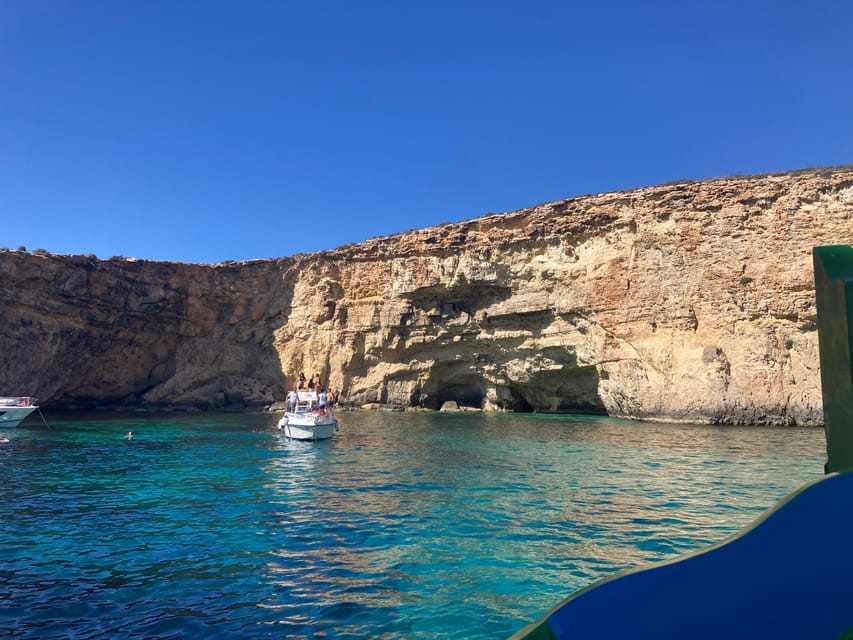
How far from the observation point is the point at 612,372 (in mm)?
28469

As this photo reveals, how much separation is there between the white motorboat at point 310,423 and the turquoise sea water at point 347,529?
5.14ft

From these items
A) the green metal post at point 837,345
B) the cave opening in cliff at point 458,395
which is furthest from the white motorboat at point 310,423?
the green metal post at point 837,345

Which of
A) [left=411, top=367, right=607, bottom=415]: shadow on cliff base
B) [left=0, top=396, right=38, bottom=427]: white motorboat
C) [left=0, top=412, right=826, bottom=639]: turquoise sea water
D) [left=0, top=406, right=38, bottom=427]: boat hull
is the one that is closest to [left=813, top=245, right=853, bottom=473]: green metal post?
[left=0, top=412, right=826, bottom=639]: turquoise sea water

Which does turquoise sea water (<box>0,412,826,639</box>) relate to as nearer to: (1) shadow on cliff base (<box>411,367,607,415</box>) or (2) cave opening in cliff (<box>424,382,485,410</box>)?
(1) shadow on cliff base (<box>411,367,607,415</box>)

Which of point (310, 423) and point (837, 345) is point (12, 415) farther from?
point (837, 345)

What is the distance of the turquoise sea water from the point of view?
17.7 ft

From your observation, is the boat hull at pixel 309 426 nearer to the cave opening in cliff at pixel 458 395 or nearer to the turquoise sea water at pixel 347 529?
the turquoise sea water at pixel 347 529

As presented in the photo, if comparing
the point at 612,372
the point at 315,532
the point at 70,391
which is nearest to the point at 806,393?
the point at 612,372

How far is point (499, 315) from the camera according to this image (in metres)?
32.0

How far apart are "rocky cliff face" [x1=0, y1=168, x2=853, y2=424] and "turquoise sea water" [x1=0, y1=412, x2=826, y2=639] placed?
934cm

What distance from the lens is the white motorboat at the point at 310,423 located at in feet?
62.1

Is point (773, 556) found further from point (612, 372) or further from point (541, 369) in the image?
point (541, 369)

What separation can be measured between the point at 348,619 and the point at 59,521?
6212 millimetres

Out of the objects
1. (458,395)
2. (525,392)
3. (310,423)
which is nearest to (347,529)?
(310,423)
